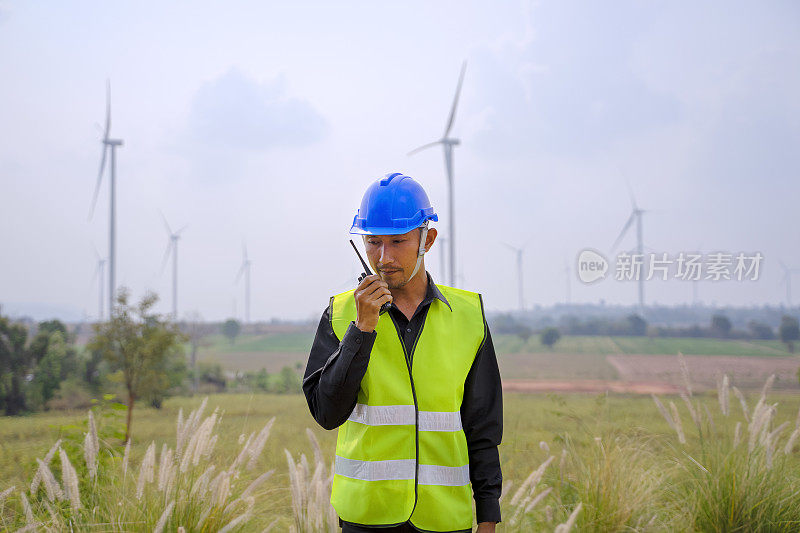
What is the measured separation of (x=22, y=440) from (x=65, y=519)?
464 inches

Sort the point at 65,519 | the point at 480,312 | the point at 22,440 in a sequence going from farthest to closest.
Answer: the point at 22,440 < the point at 65,519 < the point at 480,312

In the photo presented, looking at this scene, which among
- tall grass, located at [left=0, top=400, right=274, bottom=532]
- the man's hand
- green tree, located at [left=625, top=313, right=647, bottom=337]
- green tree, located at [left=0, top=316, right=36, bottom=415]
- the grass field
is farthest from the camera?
green tree, located at [left=625, top=313, right=647, bottom=337]

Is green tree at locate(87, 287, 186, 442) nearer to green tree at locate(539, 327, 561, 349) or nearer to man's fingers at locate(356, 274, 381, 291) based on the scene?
man's fingers at locate(356, 274, 381, 291)

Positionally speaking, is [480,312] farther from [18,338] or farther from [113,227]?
[113,227]

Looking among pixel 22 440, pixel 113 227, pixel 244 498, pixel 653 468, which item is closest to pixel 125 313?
pixel 22 440

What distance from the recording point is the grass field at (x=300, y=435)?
22.2ft

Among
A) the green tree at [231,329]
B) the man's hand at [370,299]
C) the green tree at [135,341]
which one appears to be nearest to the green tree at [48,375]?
the green tree at [135,341]

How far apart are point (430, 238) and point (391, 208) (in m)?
0.32

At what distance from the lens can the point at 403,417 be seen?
294cm

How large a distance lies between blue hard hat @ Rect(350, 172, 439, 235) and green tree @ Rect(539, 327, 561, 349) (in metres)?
51.2

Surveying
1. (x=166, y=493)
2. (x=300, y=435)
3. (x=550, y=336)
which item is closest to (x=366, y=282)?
(x=166, y=493)

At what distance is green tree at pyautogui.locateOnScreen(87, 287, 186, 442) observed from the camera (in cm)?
1475

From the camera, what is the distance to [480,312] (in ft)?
10.8

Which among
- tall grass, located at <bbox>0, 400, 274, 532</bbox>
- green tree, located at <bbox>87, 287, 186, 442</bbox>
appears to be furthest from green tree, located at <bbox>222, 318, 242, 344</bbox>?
tall grass, located at <bbox>0, 400, 274, 532</bbox>
